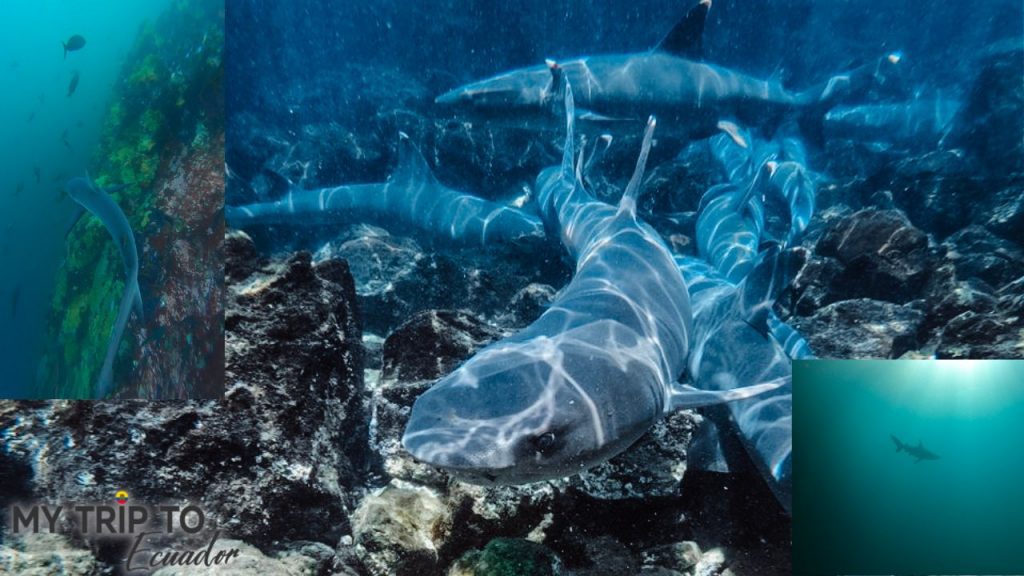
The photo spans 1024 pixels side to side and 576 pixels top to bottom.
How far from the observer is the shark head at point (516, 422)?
1871 mm

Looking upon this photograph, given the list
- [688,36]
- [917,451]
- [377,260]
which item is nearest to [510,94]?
[688,36]

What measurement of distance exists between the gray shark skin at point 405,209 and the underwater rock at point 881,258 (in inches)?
154

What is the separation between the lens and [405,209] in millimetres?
8250

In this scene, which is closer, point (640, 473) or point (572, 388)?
point (572, 388)

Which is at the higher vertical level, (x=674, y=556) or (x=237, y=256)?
(x=237, y=256)

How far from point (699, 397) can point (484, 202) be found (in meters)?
5.36

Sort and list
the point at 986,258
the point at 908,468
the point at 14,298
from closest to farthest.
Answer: the point at 908,468, the point at 986,258, the point at 14,298

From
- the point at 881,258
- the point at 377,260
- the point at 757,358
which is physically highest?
the point at 377,260

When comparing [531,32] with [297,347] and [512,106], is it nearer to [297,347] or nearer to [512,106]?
[512,106]

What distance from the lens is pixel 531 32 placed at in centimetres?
1485

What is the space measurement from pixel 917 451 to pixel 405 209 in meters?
7.19

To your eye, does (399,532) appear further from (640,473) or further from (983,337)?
(983,337)

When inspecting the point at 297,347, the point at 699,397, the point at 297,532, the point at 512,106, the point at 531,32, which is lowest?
the point at 297,532

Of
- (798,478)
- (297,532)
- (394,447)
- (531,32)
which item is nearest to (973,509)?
(798,478)
